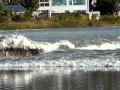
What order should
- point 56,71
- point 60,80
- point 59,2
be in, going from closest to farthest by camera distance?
1. point 60,80
2. point 56,71
3. point 59,2

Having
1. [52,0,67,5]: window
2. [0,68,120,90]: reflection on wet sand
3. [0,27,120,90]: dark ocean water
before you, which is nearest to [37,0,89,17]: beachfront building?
[52,0,67,5]: window

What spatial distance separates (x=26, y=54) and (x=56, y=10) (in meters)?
90.5

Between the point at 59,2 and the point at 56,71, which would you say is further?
the point at 59,2

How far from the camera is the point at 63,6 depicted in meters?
121

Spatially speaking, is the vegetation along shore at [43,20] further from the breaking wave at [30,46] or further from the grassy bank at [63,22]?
the breaking wave at [30,46]

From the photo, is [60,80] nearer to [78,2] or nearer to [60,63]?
[60,63]

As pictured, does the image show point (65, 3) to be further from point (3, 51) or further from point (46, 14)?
point (3, 51)

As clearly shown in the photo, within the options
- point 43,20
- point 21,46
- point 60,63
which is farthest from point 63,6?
point 60,63

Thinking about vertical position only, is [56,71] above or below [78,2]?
above

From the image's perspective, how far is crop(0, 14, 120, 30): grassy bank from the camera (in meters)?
93.8

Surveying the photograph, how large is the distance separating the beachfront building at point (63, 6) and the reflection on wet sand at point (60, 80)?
96.6 metres

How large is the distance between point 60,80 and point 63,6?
101614mm

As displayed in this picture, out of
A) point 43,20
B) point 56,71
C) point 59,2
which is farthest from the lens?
point 59,2

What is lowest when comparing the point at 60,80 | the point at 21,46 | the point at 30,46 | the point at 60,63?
the point at 30,46
